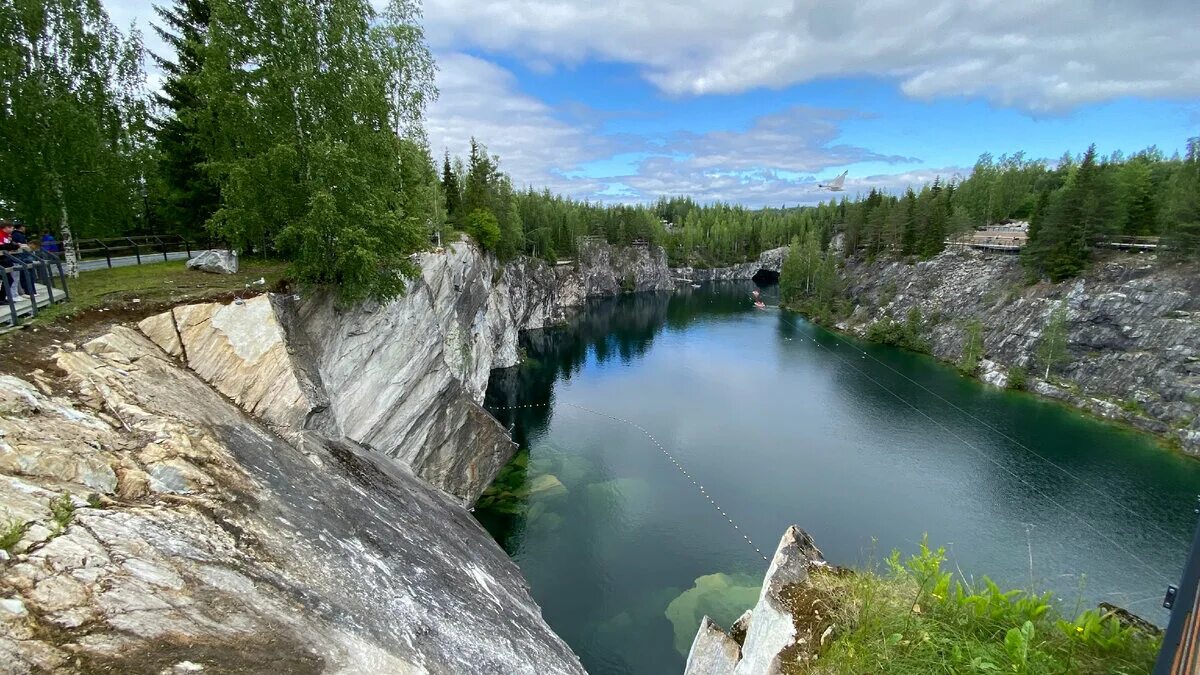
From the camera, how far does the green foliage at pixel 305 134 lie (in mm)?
15969

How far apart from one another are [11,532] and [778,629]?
1049cm

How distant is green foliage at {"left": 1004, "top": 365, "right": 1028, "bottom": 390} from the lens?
5372 cm

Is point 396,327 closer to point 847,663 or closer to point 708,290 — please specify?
point 847,663

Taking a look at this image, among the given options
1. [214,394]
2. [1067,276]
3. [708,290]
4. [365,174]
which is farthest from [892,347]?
[214,394]

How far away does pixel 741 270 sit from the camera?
511 feet

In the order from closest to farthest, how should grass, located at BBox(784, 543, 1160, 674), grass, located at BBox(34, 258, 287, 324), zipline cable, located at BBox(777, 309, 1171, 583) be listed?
grass, located at BBox(784, 543, 1160, 674) → grass, located at BBox(34, 258, 287, 324) → zipline cable, located at BBox(777, 309, 1171, 583)

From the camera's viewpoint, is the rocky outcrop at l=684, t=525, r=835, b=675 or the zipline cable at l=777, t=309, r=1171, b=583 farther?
the zipline cable at l=777, t=309, r=1171, b=583

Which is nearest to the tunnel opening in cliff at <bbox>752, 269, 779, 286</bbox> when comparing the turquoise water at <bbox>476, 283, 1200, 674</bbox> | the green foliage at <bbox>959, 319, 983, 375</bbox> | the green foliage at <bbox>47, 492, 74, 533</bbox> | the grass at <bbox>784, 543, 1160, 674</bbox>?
the green foliage at <bbox>959, 319, 983, 375</bbox>

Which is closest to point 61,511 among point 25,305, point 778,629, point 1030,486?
point 25,305

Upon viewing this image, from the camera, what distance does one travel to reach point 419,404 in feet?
79.9

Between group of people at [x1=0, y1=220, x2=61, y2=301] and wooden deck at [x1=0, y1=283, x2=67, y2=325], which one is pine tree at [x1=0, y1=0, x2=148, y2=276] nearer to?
group of people at [x1=0, y1=220, x2=61, y2=301]

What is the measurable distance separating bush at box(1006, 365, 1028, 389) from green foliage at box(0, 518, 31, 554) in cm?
6848

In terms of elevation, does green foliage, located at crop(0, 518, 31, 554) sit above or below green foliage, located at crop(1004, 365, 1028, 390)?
above

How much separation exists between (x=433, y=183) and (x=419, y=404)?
19357mm
